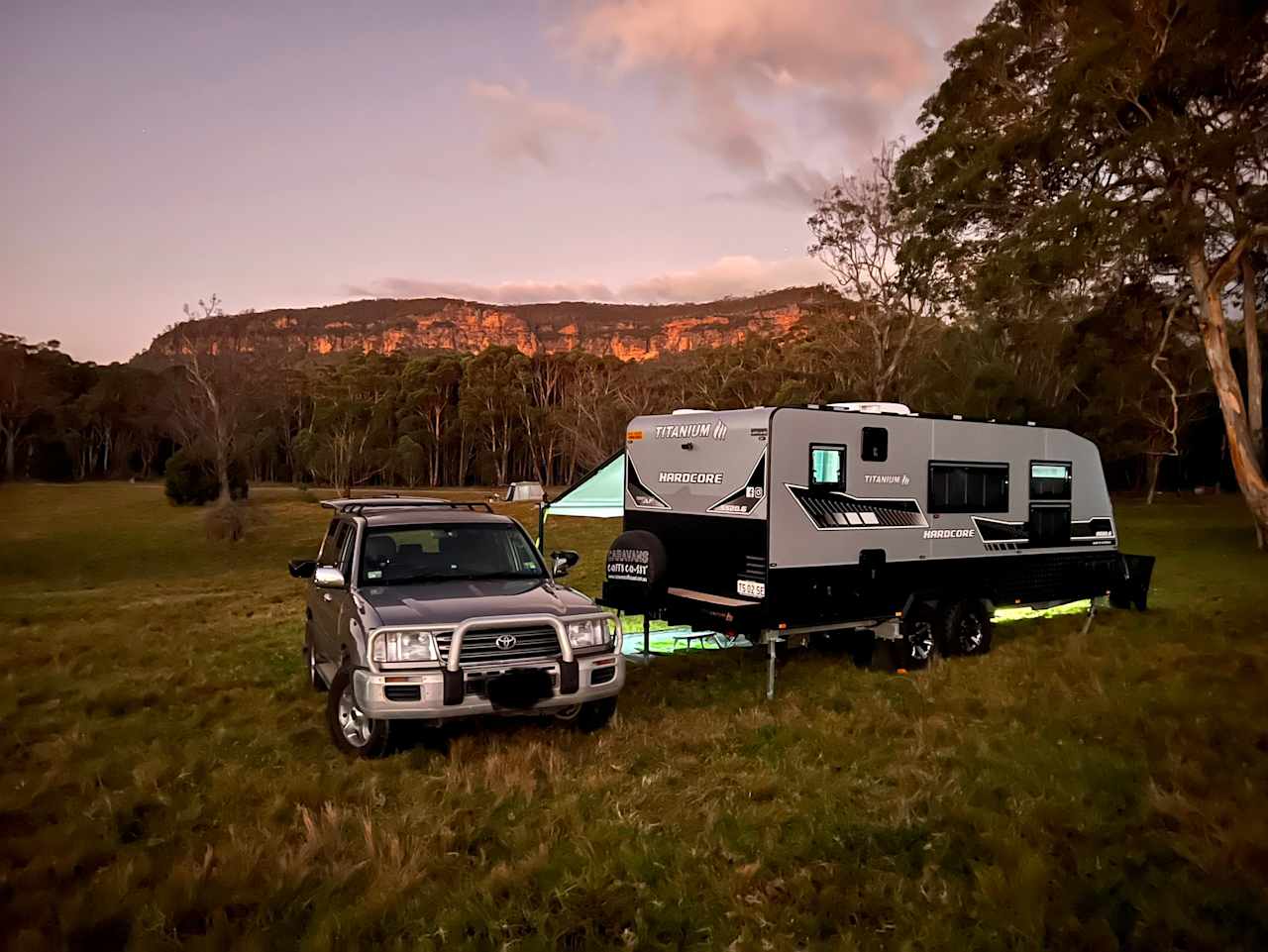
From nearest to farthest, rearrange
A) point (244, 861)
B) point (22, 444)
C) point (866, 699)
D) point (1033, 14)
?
1. point (244, 861)
2. point (866, 699)
3. point (1033, 14)
4. point (22, 444)

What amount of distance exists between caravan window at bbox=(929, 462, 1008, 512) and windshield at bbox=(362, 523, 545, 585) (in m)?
5.00

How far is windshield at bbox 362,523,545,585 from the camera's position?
7.56 metres

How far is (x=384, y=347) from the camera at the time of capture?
127 meters

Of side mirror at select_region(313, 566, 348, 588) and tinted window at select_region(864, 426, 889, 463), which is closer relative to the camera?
side mirror at select_region(313, 566, 348, 588)

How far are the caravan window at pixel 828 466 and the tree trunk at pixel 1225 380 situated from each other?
17160mm

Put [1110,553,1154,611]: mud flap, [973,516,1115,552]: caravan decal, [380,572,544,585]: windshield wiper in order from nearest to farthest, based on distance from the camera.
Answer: [380,572,544,585]: windshield wiper < [973,516,1115,552]: caravan decal < [1110,553,1154,611]: mud flap

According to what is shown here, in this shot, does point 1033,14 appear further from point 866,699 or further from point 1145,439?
point 1145,439

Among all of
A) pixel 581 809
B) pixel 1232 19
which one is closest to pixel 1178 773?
pixel 581 809

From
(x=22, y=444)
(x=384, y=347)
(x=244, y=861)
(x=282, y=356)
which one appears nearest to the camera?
(x=244, y=861)

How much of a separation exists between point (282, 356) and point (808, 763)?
52.5 m

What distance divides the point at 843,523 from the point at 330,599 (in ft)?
16.9

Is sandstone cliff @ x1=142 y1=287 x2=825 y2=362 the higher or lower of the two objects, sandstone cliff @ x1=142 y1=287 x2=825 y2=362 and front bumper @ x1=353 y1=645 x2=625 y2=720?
the higher

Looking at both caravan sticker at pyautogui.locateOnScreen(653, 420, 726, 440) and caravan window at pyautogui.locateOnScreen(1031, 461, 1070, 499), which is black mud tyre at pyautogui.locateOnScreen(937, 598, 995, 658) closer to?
caravan window at pyautogui.locateOnScreen(1031, 461, 1070, 499)

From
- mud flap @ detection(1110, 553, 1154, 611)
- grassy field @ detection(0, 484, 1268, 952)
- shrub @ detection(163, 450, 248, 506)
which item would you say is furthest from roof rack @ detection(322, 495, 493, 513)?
shrub @ detection(163, 450, 248, 506)
